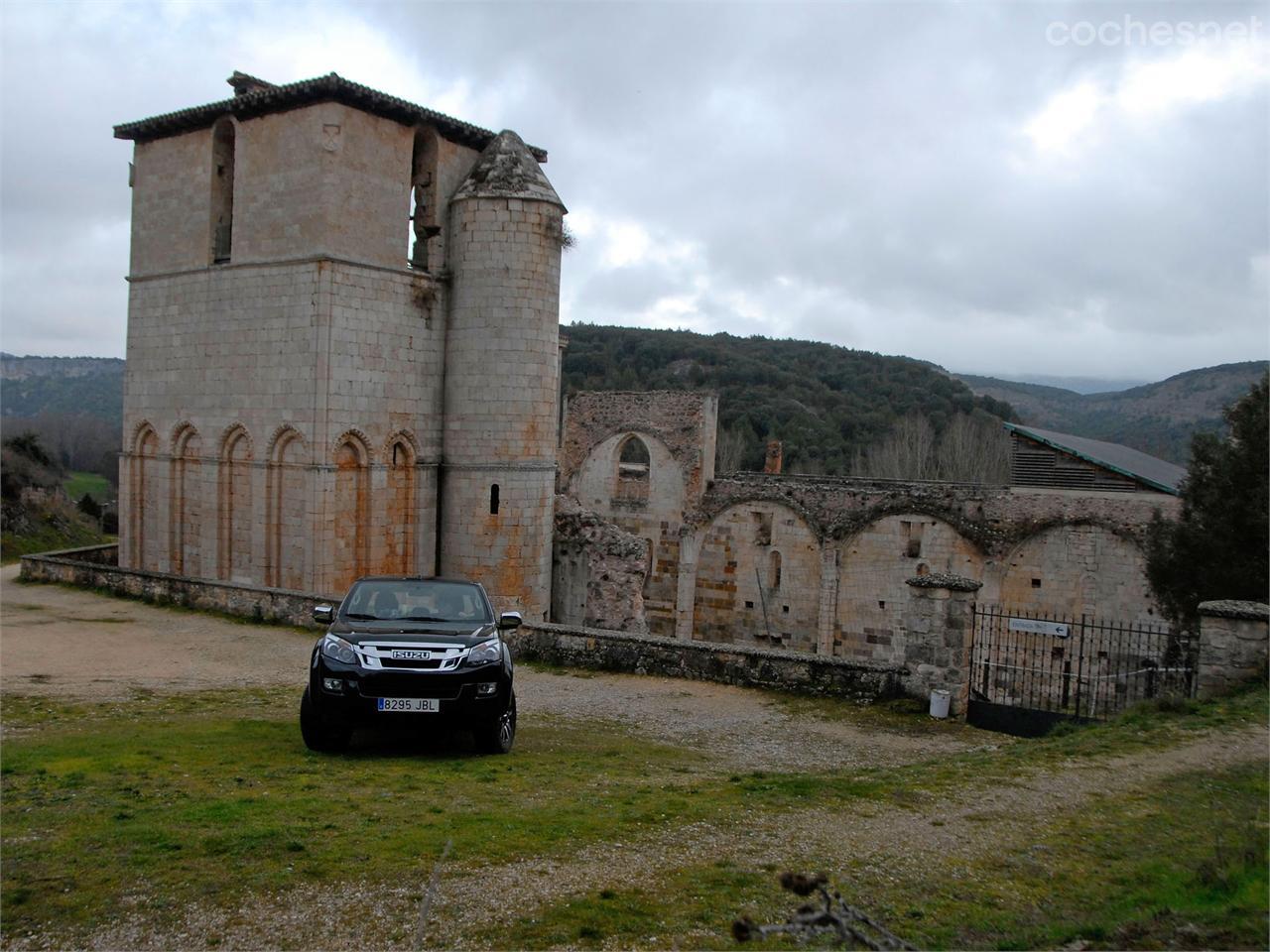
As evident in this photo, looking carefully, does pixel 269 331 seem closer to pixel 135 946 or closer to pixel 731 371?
pixel 135 946

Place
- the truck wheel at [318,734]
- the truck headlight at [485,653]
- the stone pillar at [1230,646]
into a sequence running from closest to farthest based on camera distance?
the truck headlight at [485,653], the truck wheel at [318,734], the stone pillar at [1230,646]

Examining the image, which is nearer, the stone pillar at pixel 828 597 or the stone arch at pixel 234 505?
the stone arch at pixel 234 505

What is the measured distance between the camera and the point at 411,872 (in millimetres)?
5121

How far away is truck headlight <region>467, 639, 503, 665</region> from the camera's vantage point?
25.5 ft

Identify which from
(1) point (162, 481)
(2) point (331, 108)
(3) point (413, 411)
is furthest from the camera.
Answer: (1) point (162, 481)

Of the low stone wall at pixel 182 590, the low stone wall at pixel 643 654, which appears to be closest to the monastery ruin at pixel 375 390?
the low stone wall at pixel 182 590

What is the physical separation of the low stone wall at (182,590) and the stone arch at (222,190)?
20.8ft

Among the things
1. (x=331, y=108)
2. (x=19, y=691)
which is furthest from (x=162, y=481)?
(x=19, y=691)

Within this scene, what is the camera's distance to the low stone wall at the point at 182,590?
51.2 feet

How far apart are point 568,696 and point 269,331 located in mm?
10304

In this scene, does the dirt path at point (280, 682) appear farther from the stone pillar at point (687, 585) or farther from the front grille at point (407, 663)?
the stone pillar at point (687, 585)

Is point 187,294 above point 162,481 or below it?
above

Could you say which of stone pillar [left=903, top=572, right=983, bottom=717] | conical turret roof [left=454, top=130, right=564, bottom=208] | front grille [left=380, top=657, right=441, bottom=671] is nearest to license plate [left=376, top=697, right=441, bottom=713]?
front grille [left=380, top=657, right=441, bottom=671]

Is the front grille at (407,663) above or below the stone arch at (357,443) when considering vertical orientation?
below
